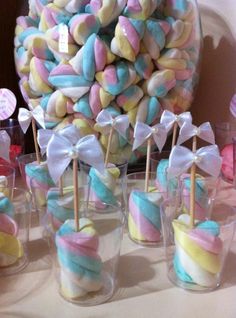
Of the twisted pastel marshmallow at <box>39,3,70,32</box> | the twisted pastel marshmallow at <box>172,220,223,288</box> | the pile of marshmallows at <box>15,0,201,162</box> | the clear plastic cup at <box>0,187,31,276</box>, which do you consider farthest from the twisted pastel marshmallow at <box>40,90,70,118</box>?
the twisted pastel marshmallow at <box>172,220,223,288</box>

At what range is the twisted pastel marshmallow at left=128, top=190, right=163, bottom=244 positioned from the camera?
0.60 metres

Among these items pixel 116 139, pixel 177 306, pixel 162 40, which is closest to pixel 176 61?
pixel 162 40

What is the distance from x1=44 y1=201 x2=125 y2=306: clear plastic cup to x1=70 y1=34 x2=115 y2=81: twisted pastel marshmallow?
265 mm

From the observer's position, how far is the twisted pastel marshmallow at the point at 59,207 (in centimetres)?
53

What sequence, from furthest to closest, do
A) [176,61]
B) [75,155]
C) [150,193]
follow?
[176,61], [150,193], [75,155]

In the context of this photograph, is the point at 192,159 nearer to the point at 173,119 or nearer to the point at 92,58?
the point at 173,119

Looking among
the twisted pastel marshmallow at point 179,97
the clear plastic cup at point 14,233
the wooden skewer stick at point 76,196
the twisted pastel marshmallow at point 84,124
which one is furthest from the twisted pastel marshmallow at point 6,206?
the twisted pastel marshmallow at point 179,97

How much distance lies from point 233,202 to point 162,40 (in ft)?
0.90

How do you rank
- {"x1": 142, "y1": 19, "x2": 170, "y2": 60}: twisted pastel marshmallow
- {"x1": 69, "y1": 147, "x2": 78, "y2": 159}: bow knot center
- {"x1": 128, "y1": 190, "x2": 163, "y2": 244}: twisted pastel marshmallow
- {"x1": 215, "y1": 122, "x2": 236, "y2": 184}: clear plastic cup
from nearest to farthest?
1. {"x1": 69, "y1": 147, "x2": 78, "y2": 159}: bow knot center
2. {"x1": 128, "y1": 190, "x2": 163, "y2": 244}: twisted pastel marshmallow
3. {"x1": 142, "y1": 19, "x2": 170, "y2": 60}: twisted pastel marshmallow
4. {"x1": 215, "y1": 122, "x2": 236, "y2": 184}: clear plastic cup

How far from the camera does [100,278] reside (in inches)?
20.0

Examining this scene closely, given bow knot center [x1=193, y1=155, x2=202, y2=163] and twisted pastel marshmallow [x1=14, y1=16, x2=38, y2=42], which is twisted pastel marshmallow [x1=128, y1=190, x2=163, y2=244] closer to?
bow knot center [x1=193, y1=155, x2=202, y2=163]

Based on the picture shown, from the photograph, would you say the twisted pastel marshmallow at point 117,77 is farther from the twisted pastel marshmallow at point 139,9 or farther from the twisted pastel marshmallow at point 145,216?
the twisted pastel marshmallow at point 145,216

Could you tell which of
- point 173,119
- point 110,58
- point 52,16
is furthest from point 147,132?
point 52,16

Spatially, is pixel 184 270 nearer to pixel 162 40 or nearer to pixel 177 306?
pixel 177 306
